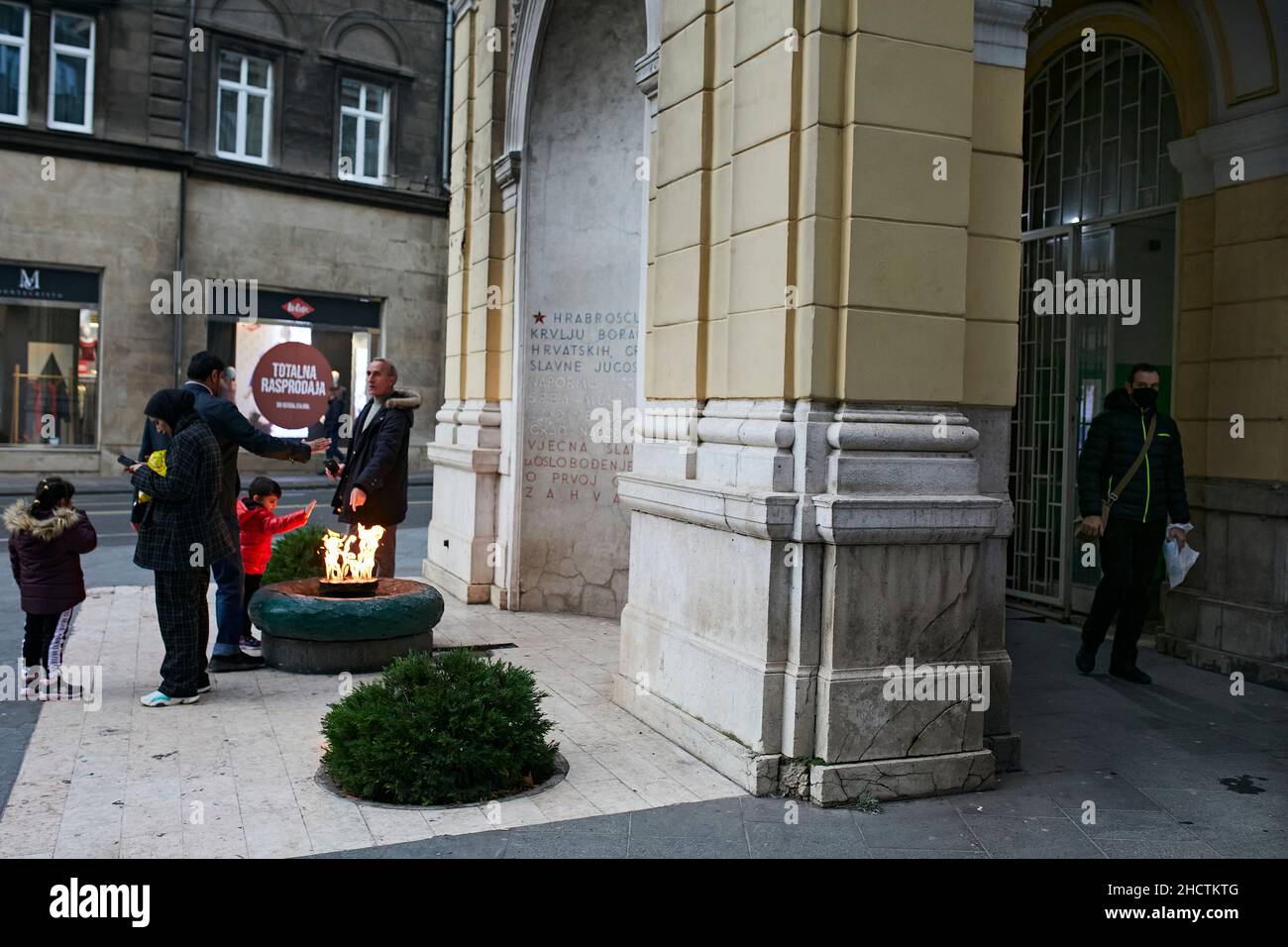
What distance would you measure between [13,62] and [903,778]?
2441cm

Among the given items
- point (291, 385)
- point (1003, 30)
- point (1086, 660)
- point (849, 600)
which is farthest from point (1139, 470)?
point (291, 385)

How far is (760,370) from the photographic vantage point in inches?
233

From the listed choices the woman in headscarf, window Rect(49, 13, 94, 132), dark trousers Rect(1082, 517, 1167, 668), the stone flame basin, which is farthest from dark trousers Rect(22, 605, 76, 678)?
window Rect(49, 13, 94, 132)

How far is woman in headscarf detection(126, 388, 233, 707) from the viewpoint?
6.98 metres

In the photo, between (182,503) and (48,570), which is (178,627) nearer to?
(182,503)

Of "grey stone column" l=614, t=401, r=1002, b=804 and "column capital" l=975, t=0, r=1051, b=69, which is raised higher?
"column capital" l=975, t=0, r=1051, b=69

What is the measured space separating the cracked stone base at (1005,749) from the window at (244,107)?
78.2 feet

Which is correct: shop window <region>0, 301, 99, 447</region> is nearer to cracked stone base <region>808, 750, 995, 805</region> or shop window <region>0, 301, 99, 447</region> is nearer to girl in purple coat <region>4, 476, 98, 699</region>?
girl in purple coat <region>4, 476, 98, 699</region>

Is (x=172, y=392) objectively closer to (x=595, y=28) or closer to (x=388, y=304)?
(x=595, y=28)

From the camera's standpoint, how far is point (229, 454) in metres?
7.76

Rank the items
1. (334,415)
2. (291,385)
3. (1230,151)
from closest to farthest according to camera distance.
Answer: (1230,151), (291,385), (334,415)

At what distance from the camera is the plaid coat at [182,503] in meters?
6.97

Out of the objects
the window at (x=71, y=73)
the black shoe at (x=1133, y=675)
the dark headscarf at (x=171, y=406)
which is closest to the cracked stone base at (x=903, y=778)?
the black shoe at (x=1133, y=675)

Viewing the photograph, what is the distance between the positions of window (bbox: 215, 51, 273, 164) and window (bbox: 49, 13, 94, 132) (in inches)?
102
